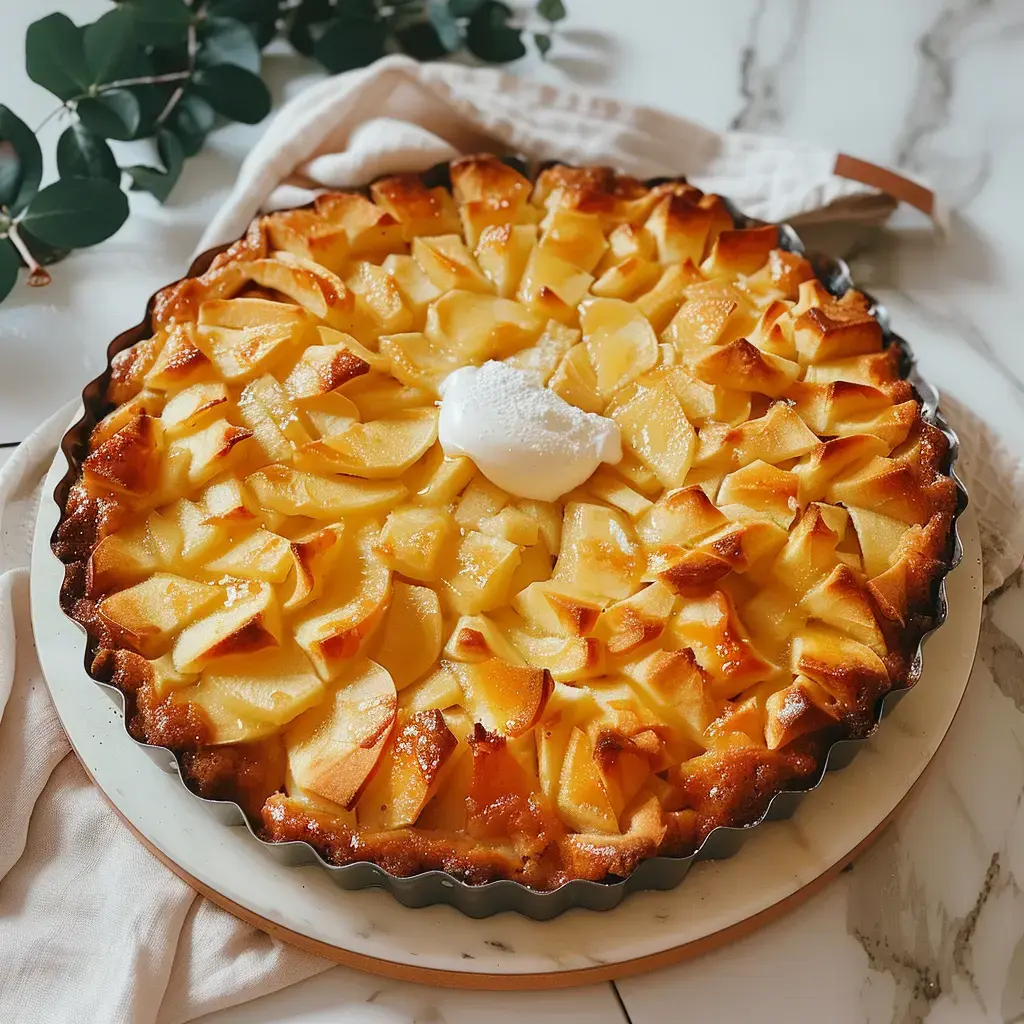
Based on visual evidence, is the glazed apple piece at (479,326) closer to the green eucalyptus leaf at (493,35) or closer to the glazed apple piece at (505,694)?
the glazed apple piece at (505,694)

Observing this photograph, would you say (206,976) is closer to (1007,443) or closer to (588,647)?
(588,647)

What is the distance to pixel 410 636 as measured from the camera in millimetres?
1627

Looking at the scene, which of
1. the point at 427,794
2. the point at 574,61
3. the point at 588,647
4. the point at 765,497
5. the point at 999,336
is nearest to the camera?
the point at 427,794

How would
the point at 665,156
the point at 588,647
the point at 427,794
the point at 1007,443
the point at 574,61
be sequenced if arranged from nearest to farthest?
the point at 427,794 → the point at 588,647 → the point at 1007,443 → the point at 665,156 → the point at 574,61

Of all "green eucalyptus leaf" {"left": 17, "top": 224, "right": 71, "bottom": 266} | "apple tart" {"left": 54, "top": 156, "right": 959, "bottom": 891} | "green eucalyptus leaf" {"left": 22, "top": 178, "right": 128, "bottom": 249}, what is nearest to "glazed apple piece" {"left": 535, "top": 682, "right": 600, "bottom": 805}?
"apple tart" {"left": 54, "top": 156, "right": 959, "bottom": 891}

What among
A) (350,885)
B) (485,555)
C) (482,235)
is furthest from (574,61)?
(350,885)

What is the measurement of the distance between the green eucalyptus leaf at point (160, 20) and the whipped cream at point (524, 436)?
1.16m

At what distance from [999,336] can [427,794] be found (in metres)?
1.52

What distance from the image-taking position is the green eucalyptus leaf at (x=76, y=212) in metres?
2.19

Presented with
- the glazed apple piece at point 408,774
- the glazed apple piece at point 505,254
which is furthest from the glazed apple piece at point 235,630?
the glazed apple piece at point 505,254

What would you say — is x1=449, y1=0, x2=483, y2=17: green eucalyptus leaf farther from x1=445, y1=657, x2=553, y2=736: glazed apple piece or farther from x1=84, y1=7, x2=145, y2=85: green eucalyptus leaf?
x1=445, y1=657, x2=553, y2=736: glazed apple piece

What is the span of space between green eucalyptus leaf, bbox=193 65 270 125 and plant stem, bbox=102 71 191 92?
4cm

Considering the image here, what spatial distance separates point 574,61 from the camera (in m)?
2.85

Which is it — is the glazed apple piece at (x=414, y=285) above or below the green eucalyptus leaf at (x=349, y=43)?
below
